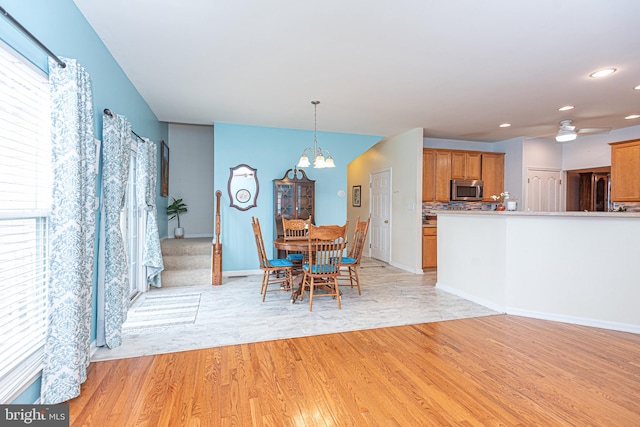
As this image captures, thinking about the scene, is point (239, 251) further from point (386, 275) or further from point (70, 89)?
point (70, 89)

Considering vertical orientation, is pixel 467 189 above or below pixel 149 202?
above

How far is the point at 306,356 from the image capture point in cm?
260

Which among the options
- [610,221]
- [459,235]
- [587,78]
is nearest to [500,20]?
[587,78]

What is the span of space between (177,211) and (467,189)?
19.6ft

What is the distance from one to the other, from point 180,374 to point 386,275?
4.00 meters

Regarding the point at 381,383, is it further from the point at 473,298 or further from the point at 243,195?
the point at 243,195

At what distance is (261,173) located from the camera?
5613 mm

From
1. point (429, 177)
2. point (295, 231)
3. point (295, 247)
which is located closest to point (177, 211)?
point (295, 231)

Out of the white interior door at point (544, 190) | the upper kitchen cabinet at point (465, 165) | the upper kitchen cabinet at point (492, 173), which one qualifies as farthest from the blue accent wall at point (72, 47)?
the white interior door at point (544, 190)

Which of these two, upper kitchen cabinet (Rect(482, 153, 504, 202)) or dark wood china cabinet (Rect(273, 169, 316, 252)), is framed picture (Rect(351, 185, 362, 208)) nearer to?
dark wood china cabinet (Rect(273, 169, 316, 252))

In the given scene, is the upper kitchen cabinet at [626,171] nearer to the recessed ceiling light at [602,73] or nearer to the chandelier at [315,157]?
the recessed ceiling light at [602,73]

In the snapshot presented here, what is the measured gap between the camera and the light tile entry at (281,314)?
9.50 ft

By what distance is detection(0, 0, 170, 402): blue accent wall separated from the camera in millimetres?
1677

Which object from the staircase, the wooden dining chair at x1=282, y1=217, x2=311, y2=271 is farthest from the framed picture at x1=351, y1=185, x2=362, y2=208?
the staircase
